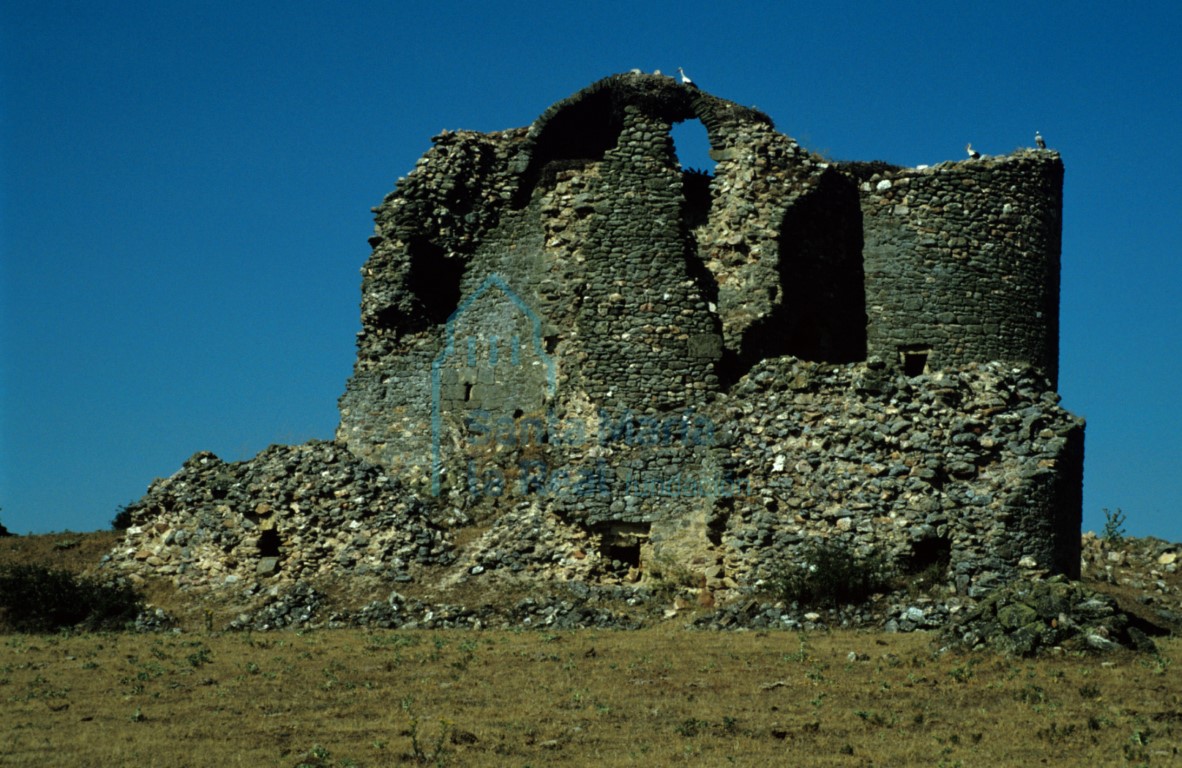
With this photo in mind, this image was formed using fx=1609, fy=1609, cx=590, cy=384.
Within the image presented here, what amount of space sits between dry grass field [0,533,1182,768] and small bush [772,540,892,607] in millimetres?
939

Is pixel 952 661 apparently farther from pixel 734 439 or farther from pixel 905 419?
pixel 734 439

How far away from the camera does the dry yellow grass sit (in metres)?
13.7

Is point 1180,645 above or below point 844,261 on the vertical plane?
below

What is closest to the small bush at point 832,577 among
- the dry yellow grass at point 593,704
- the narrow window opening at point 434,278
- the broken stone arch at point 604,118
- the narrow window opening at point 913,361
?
the dry yellow grass at point 593,704

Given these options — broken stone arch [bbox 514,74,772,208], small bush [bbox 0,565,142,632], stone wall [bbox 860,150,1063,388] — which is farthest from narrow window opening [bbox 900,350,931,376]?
small bush [bbox 0,565,142,632]

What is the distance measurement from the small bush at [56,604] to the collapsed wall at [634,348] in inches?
62.1

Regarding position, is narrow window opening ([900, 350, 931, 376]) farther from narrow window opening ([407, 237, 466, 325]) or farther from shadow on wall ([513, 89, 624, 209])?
narrow window opening ([407, 237, 466, 325])

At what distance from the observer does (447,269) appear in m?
27.0

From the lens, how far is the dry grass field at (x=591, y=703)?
13.7 meters

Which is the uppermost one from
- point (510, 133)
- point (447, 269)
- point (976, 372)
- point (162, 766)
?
point (510, 133)

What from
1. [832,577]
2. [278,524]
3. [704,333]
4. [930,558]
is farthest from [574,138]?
[930,558]

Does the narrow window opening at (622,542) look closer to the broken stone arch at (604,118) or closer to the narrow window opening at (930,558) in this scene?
the narrow window opening at (930,558)

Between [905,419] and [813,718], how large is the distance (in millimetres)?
6757

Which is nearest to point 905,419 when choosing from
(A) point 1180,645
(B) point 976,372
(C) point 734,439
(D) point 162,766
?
(B) point 976,372
